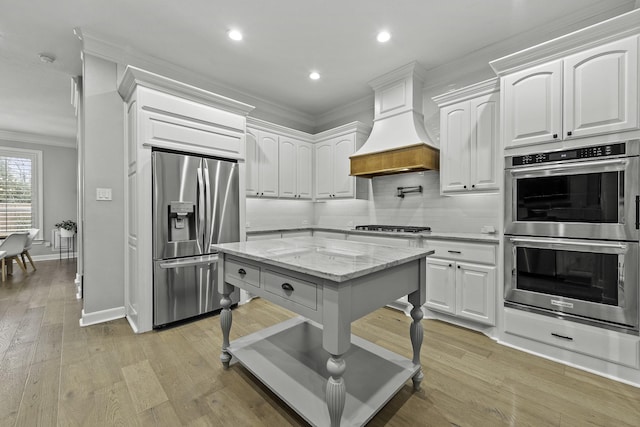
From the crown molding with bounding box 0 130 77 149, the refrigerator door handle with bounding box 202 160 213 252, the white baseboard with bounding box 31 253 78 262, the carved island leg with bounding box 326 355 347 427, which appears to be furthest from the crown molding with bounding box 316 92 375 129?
the white baseboard with bounding box 31 253 78 262

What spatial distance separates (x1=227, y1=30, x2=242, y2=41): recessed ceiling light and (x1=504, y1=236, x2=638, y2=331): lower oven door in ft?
10.5

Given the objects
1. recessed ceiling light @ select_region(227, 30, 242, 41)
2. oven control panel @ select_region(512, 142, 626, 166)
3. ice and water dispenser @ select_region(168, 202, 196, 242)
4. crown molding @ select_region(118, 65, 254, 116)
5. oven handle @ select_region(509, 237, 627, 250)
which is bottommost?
oven handle @ select_region(509, 237, 627, 250)

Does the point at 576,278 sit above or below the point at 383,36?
below

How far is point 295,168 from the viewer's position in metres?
4.45

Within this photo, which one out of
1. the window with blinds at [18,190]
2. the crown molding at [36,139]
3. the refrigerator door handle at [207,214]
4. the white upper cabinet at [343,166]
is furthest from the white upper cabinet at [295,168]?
the window with blinds at [18,190]

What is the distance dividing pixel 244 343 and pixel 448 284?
2070 mm

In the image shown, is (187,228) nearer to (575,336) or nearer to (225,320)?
(225,320)

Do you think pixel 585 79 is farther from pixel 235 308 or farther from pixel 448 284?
pixel 235 308

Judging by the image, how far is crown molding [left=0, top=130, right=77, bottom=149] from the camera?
596 cm

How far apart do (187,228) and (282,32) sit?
223 centimetres

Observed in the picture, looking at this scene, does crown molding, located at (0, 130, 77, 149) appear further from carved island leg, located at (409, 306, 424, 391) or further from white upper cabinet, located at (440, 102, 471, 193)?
carved island leg, located at (409, 306, 424, 391)

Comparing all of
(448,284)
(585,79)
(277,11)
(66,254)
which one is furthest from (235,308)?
(66,254)

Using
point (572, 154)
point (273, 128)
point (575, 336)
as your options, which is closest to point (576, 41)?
point (572, 154)

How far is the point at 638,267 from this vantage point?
6.23 feet
